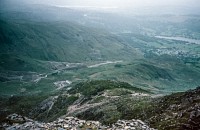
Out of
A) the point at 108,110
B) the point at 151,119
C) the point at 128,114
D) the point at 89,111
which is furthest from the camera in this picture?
the point at 89,111

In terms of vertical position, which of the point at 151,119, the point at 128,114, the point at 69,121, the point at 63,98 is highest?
the point at 69,121

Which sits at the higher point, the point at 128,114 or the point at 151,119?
the point at 151,119

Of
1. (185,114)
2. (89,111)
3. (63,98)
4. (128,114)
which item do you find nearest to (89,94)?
(63,98)

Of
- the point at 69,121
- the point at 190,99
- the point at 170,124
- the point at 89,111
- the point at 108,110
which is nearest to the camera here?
the point at 69,121

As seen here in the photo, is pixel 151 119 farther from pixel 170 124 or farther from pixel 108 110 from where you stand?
pixel 108 110

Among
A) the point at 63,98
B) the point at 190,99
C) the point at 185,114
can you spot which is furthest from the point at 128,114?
the point at 63,98

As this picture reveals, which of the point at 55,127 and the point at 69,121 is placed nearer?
the point at 55,127

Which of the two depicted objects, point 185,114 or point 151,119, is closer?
point 185,114

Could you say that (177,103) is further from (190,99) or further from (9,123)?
(9,123)

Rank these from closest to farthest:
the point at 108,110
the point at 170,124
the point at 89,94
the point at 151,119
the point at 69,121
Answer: the point at 69,121 → the point at 170,124 → the point at 151,119 → the point at 108,110 → the point at 89,94
